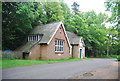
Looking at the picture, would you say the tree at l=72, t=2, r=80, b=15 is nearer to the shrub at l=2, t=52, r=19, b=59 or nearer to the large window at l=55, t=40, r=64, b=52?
the large window at l=55, t=40, r=64, b=52

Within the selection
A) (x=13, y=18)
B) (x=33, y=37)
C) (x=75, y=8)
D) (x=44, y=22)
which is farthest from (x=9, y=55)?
A: (x=75, y=8)

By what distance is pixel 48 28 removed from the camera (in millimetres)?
24328

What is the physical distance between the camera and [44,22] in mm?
33250

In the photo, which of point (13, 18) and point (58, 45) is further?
point (58, 45)

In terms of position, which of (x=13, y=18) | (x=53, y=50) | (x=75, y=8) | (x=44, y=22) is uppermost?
(x=75, y=8)

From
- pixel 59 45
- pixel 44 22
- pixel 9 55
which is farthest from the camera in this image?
pixel 44 22

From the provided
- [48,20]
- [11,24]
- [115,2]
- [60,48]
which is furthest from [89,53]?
[115,2]

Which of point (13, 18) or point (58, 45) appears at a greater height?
point (13, 18)

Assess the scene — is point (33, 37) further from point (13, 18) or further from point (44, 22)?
point (44, 22)

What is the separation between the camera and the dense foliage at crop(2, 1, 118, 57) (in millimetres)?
21547

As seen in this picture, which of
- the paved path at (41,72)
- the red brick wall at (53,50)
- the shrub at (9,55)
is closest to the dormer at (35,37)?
the red brick wall at (53,50)

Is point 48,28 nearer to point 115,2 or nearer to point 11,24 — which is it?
point 11,24

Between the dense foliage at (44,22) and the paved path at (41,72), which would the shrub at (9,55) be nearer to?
the dense foliage at (44,22)

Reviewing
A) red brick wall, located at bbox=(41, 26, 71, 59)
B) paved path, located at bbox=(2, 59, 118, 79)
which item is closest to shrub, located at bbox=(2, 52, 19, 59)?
red brick wall, located at bbox=(41, 26, 71, 59)
